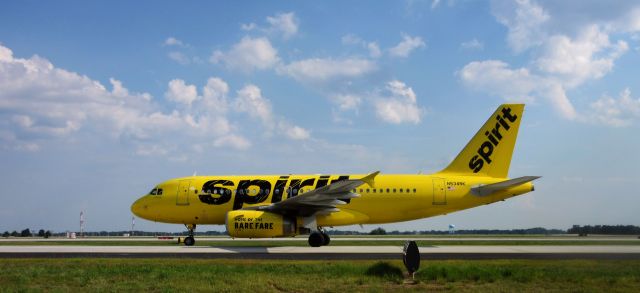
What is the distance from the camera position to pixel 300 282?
488 inches

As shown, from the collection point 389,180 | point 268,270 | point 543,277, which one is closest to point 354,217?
point 389,180

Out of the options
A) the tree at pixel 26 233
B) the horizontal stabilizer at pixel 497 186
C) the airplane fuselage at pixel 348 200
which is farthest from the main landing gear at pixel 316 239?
the tree at pixel 26 233

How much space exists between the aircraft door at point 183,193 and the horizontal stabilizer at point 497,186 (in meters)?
14.6

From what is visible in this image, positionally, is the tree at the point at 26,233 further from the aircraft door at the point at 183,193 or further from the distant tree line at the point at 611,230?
the distant tree line at the point at 611,230

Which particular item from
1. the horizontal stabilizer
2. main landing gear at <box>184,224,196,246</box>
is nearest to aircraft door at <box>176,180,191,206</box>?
main landing gear at <box>184,224,196,246</box>

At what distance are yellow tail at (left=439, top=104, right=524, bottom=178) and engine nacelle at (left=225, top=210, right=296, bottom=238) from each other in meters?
9.50

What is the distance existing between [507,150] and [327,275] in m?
18.6

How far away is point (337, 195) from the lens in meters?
26.0

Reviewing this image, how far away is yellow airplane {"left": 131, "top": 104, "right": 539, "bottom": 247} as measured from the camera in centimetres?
2566

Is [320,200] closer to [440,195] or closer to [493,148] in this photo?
[440,195]

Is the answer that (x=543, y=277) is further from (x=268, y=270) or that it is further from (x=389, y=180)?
(x=389, y=180)

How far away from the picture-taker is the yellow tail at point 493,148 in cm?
2909

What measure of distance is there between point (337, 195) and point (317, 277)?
1287 centimetres

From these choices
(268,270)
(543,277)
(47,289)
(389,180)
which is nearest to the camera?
(47,289)
